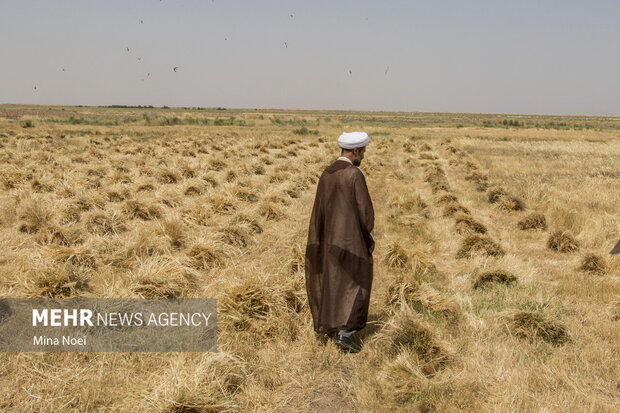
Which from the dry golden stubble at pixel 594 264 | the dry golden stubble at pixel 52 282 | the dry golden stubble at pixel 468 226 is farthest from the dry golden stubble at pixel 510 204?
the dry golden stubble at pixel 52 282

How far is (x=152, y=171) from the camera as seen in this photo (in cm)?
1285

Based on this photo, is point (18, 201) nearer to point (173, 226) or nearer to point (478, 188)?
point (173, 226)

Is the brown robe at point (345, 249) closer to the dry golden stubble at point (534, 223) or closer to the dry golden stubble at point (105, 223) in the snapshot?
the dry golden stubble at point (105, 223)

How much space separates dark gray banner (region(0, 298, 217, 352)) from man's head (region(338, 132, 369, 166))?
216 cm

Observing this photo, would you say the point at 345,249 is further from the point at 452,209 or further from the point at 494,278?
the point at 452,209

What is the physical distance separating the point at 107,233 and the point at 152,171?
5.81 metres

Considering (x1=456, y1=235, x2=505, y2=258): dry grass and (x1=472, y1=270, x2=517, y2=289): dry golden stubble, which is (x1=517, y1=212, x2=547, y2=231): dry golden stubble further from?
(x1=472, y1=270, x2=517, y2=289): dry golden stubble

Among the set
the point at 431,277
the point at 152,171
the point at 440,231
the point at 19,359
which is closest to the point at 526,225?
the point at 440,231

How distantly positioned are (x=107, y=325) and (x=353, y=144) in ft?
9.75

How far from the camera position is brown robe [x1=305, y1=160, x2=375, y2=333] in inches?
153

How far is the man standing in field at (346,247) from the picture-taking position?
3900 mm

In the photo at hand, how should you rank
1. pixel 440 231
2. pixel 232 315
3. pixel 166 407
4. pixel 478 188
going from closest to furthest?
pixel 166 407
pixel 232 315
pixel 440 231
pixel 478 188

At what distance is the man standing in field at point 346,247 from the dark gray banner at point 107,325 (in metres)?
1.18

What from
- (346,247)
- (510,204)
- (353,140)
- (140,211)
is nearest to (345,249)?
(346,247)
